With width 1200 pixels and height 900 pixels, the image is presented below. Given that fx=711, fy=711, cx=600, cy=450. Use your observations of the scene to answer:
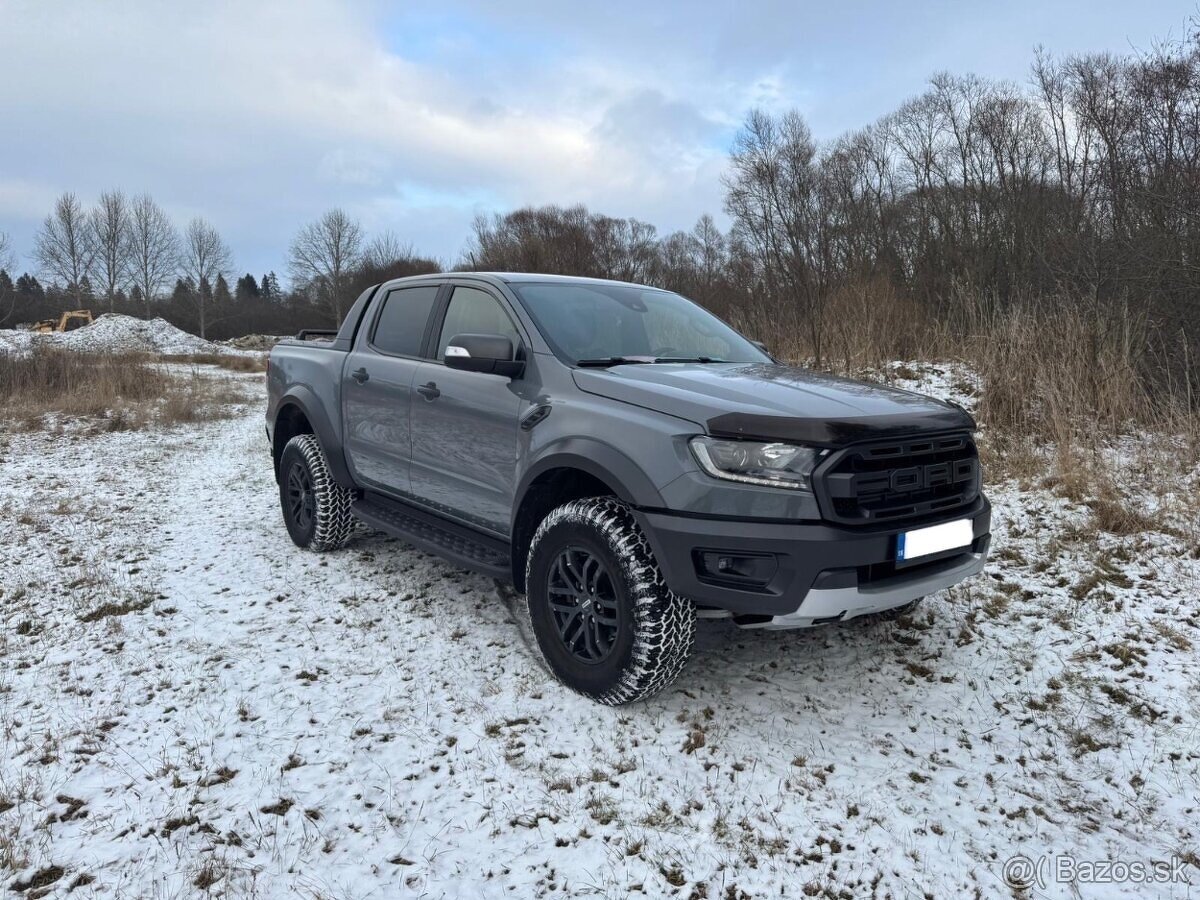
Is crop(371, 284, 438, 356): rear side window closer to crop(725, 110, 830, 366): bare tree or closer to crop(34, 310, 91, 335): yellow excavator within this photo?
crop(725, 110, 830, 366): bare tree

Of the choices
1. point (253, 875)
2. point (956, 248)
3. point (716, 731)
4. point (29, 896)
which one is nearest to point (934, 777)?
point (716, 731)

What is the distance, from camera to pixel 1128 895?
2018mm

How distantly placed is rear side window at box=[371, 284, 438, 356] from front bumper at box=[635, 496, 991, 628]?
220cm

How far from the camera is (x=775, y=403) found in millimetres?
2625

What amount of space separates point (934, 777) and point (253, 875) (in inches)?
88.0

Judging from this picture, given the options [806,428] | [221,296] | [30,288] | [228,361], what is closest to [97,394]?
[806,428]

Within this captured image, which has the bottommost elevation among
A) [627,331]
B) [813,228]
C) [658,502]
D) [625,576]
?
[625,576]

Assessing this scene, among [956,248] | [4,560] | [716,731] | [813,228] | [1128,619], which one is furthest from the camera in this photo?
[956,248]

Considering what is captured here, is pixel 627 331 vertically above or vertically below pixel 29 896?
above

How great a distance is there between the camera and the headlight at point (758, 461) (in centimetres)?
244

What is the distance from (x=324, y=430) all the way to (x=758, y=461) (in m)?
3.32

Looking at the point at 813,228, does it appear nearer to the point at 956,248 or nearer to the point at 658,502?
the point at 956,248

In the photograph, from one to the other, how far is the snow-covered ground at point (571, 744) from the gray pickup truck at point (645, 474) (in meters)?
0.42

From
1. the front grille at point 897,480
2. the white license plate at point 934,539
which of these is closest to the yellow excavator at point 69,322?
the front grille at point 897,480
